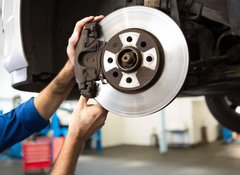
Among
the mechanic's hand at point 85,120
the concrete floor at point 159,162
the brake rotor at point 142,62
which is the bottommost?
the concrete floor at point 159,162

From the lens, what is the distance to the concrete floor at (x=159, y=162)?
2853 mm

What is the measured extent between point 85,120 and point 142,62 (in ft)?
0.59

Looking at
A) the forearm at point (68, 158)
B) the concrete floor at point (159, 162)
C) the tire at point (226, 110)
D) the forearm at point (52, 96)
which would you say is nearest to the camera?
the forearm at point (68, 158)

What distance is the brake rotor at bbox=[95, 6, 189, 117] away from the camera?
65 cm

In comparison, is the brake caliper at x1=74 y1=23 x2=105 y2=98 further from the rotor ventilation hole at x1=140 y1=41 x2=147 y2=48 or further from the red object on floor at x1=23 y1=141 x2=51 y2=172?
the red object on floor at x1=23 y1=141 x2=51 y2=172

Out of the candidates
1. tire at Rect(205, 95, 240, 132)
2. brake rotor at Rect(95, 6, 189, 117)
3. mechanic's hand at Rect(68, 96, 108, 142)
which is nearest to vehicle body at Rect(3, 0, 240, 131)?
brake rotor at Rect(95, 6, 189, 117)

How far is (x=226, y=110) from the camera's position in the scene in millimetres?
1587

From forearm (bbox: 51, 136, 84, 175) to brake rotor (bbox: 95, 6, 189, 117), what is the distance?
0.35ft

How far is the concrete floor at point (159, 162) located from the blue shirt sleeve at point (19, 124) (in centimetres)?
199

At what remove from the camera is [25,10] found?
103 centimetres

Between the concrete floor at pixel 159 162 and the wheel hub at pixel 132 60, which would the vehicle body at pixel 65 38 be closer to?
the wheel hub at pixel 132 60

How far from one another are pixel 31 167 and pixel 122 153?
1.48m

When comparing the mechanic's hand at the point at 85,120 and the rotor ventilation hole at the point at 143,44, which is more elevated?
the rotor ventilation hole at the point at 143,44

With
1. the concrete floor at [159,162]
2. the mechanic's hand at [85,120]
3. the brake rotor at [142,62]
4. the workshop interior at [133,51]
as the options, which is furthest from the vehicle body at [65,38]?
the concrete floor at [159,162]
